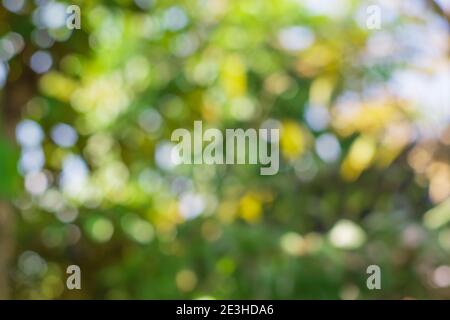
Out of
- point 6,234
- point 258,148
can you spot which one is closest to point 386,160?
point 258,148

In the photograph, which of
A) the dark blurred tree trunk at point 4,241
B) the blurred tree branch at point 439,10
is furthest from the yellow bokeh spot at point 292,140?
the dark blurred tree trunk at point 4,241

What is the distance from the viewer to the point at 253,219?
1354 millimetres

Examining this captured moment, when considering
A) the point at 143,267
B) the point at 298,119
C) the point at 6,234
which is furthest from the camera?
the point at 298,119

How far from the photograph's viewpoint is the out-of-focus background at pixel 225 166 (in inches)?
45.8

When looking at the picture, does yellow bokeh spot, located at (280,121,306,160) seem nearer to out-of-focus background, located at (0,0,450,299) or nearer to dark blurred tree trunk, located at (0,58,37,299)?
out-of-focus background, located at (0,0,450,299)

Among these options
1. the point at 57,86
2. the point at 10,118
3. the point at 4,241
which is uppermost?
the point at 57,86

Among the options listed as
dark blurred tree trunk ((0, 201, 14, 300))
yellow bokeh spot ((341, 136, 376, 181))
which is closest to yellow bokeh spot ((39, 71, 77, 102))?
dark blurred tree trunk ((0, 201, 14, 300))

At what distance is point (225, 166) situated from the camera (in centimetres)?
142

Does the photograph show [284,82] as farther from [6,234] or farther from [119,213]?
[6,234]

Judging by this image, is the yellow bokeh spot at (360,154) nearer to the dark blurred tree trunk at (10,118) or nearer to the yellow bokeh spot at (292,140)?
the yellow bokeh spot at (292,140)

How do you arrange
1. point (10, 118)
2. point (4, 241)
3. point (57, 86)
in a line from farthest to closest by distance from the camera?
point (57, 86)
point (10, 118)
point (4, 241)

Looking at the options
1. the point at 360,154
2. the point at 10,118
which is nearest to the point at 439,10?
the point at 360,154

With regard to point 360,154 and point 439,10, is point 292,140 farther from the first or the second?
point 439,10

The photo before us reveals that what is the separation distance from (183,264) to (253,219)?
149 millimetres
